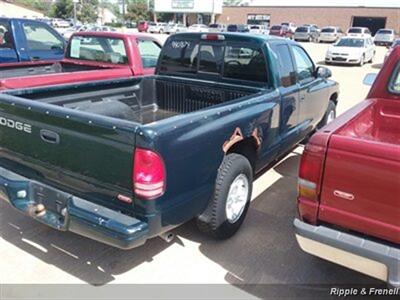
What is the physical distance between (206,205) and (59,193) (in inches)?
47.1

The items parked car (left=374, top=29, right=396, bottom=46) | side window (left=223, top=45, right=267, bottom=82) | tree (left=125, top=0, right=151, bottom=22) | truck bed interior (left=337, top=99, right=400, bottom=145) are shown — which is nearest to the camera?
truck bed interior (left=337, top=99, right=400, bottom=145)

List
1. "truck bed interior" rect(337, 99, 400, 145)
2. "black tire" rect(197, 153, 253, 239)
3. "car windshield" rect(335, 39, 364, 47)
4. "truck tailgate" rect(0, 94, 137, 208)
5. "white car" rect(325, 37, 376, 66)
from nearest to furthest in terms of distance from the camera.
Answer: "truck tailgate" rect(0, 94, 137, 208) < "black tire" rect(197, 153, 253, 239) < "truck bed interior" rect(337, 99, 400, 145) < "white car" rect(325, 37, 376, 66) < "car windshield" rect(335, 39, 364, 47)

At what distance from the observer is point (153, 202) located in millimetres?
2707

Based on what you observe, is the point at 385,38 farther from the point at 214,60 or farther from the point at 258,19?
the point at 214,60

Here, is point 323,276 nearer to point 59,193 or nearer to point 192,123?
point 192,123

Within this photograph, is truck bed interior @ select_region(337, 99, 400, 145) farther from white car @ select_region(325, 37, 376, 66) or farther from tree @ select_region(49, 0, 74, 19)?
tree @ select_region(49, 0, 74, 19)

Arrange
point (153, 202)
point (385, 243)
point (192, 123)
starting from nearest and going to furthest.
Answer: point (385, 243)
point (153, 202)
point (192, 123)

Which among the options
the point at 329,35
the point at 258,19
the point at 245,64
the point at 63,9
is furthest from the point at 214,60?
the point at 63,9

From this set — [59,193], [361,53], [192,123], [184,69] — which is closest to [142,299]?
[59,193]

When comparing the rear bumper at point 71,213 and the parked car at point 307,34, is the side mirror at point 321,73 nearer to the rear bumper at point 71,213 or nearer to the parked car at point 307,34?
the rear bumper at point 71,213

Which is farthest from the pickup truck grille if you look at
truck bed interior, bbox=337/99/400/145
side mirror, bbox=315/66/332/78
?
side mirror, bbox=315/66/332/78

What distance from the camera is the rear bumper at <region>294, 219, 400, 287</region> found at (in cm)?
242

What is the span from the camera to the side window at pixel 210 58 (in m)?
4.78

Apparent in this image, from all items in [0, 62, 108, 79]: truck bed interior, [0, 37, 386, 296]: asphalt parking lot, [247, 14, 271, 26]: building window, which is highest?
[247, 14, 271, 26]: building window
